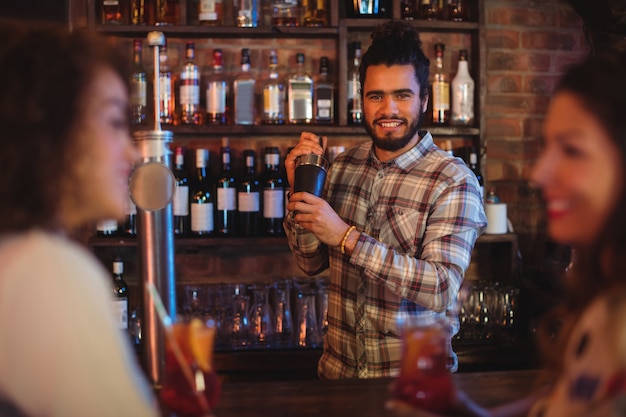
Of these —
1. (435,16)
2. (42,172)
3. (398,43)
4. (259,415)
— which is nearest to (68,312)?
(42,172)

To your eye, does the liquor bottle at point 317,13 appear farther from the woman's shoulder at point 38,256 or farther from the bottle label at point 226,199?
the woman's shoulder at point 38,256

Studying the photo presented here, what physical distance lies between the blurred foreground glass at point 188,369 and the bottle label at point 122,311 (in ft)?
5.36

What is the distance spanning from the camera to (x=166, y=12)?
9.61ft

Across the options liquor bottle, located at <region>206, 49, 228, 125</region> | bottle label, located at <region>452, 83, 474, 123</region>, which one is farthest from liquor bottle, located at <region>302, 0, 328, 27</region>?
bottle label, located at <region>452, 83, 474, 123</region>

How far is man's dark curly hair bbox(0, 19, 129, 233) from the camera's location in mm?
879

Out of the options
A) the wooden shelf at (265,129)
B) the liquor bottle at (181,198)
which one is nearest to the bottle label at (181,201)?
the liquor bottle at (181,198)

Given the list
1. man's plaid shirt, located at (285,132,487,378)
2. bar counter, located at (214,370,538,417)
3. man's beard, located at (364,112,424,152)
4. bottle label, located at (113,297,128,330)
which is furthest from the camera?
bottle label, located at (113,297,128,330)

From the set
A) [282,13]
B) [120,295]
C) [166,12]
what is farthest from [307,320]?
[166,12]

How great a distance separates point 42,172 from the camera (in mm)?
889

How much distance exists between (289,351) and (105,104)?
1.94 m

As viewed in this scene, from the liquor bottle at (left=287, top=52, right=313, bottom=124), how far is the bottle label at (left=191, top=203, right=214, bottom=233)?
475 mm

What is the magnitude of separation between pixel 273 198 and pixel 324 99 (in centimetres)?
45

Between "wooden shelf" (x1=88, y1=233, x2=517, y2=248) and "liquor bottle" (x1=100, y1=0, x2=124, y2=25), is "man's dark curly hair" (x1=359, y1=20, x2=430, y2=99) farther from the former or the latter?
"liquor bottle" (x1=100, y1=0, x2=124, y2=25)

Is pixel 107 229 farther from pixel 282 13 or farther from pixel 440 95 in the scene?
pixel 440 95
